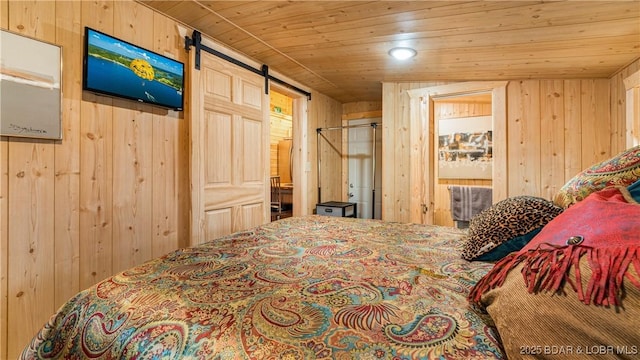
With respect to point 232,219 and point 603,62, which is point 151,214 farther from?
point 603,62

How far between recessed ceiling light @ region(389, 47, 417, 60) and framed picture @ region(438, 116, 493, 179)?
185cm

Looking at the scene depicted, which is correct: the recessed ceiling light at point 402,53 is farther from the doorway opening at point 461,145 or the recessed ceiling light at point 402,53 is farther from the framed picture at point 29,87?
the framed picture at point 29,87

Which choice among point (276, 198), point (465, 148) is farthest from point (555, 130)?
point (276, 198)

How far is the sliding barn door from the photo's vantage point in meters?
2.39

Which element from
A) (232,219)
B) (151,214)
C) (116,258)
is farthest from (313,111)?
(116,258)

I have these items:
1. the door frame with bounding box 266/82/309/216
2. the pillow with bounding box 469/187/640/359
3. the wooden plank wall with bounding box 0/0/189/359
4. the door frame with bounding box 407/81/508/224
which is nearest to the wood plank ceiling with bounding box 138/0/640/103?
the door frame with bounding box 407/81/508/224

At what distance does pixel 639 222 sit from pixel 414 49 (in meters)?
2.33

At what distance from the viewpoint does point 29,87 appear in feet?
4.99

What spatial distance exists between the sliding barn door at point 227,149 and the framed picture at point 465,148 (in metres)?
2.62

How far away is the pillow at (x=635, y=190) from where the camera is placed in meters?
0.92

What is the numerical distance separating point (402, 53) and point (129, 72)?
213cm

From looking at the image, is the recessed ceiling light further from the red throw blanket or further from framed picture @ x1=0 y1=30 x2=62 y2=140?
framed picture @ x1=0 y1=30 x2=62 y2=140

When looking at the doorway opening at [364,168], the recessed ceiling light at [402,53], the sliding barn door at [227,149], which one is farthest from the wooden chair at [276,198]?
the recessed ceiling light at [402,53]

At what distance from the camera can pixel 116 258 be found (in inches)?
76.8
